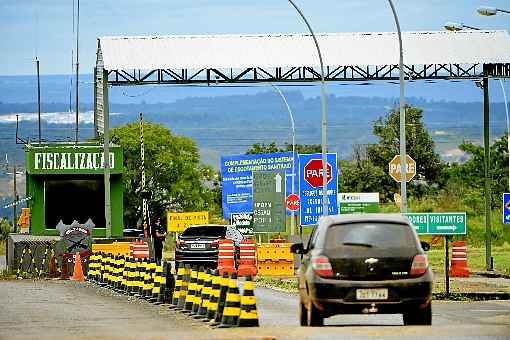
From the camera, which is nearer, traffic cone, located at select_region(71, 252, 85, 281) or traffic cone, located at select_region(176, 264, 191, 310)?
traffic cone, located at select_region(176, 264, 191, 310)

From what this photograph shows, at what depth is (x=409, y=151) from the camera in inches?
4510

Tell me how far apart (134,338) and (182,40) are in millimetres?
42247

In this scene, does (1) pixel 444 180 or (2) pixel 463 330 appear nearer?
(2) pixel 463 330

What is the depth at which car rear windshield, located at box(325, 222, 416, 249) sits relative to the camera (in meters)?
21.8

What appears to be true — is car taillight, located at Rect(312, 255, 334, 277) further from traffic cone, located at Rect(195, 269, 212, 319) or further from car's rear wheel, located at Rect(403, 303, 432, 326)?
traffic cone, located at Rect(195, 269, 212, 319)

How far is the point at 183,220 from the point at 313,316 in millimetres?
48097

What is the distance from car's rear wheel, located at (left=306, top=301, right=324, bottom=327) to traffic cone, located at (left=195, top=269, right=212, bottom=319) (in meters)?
3.24

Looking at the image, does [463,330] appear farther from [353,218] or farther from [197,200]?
[197,200]

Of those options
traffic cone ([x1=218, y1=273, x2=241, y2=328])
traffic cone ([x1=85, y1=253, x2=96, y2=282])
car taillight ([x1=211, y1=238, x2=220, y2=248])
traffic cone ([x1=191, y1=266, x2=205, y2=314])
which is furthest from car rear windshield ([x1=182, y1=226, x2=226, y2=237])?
traffic cone ([x1=218, y1=273, x2=241, y2=328])

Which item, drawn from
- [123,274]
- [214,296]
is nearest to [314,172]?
[123,274]

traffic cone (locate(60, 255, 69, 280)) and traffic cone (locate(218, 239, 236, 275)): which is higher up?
traffic cone (locate(218, 239, 236, 275))

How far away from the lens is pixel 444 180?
116875mm

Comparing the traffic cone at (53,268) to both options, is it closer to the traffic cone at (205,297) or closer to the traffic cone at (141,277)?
the traffic cone at (141,277)

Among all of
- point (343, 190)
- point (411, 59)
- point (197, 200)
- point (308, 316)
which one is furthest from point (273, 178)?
point (197, 200)
